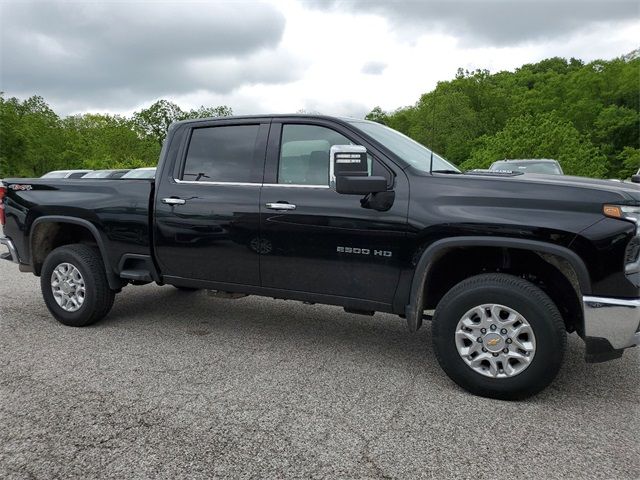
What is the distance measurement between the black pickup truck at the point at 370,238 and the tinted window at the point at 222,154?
1 centimetres

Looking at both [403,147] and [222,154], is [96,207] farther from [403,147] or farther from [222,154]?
[403,147]

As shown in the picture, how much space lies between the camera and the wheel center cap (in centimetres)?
332

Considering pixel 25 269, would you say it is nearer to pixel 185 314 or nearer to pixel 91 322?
pixel 91 322

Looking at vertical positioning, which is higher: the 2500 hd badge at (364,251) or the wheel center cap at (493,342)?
the 2500 hd badge at (364,251)

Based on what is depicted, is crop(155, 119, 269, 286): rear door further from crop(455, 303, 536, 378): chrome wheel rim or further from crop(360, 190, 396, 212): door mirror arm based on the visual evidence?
crop(455, 303, 536, 378): chrome wheel rim

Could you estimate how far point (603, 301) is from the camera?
3.12 m

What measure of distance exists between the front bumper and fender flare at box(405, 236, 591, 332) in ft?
0.37

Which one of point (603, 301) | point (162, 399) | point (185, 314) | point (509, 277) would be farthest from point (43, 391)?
point (603, 301)

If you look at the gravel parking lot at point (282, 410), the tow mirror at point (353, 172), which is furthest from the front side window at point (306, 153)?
the gravel parking lot at point (282, 410)

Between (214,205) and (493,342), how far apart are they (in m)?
2.38

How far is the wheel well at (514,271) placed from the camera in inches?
137

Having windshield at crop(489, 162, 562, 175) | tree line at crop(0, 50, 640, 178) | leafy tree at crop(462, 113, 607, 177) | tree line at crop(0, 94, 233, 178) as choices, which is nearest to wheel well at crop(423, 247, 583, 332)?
windshield at crop(489, 162, 562, 175)

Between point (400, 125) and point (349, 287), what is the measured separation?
68.6 metres

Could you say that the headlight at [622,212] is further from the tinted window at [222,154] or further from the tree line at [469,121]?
the tree line at [469,121]
